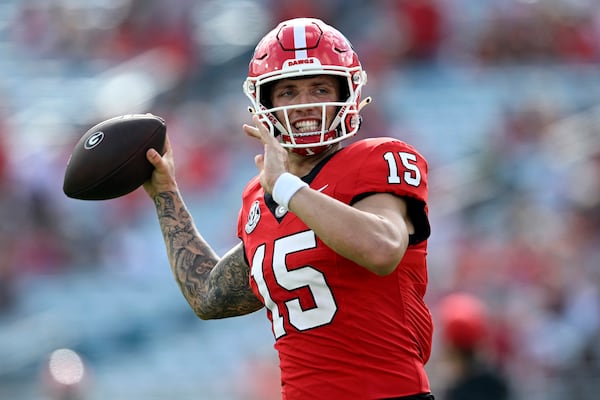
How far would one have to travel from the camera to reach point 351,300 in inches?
120

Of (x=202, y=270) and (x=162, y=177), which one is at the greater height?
(x=162, y=177)

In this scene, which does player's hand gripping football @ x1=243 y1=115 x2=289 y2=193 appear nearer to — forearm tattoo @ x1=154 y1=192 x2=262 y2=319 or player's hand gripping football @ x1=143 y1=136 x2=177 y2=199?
forearm tattoo @ x1=154 y1=192 x2=262 y2=319

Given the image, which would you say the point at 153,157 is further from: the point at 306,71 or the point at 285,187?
the point at 285,187

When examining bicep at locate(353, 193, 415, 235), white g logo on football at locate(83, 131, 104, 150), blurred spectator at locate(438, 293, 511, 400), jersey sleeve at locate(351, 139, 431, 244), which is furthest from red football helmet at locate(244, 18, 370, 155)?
blurred spectator at locate(438, 293, 511, 400)

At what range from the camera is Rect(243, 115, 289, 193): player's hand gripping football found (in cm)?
295

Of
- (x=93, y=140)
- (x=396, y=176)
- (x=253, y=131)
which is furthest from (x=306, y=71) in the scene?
(x=93, y=140)

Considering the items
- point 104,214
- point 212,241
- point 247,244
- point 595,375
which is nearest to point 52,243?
point 104,214

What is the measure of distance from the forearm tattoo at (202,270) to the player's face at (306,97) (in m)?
0.52

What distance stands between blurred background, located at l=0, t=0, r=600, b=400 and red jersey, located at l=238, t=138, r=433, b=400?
286 centimetres

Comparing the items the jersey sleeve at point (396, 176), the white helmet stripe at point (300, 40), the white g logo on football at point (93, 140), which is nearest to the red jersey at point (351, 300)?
the jersey sleeve at point (396, 176)

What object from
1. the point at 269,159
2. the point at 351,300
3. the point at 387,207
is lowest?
the point at 351,300

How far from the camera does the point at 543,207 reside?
9234 mm

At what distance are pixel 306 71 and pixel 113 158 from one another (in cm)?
79

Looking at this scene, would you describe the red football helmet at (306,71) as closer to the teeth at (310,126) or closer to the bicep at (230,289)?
the teeth at (310,126)
